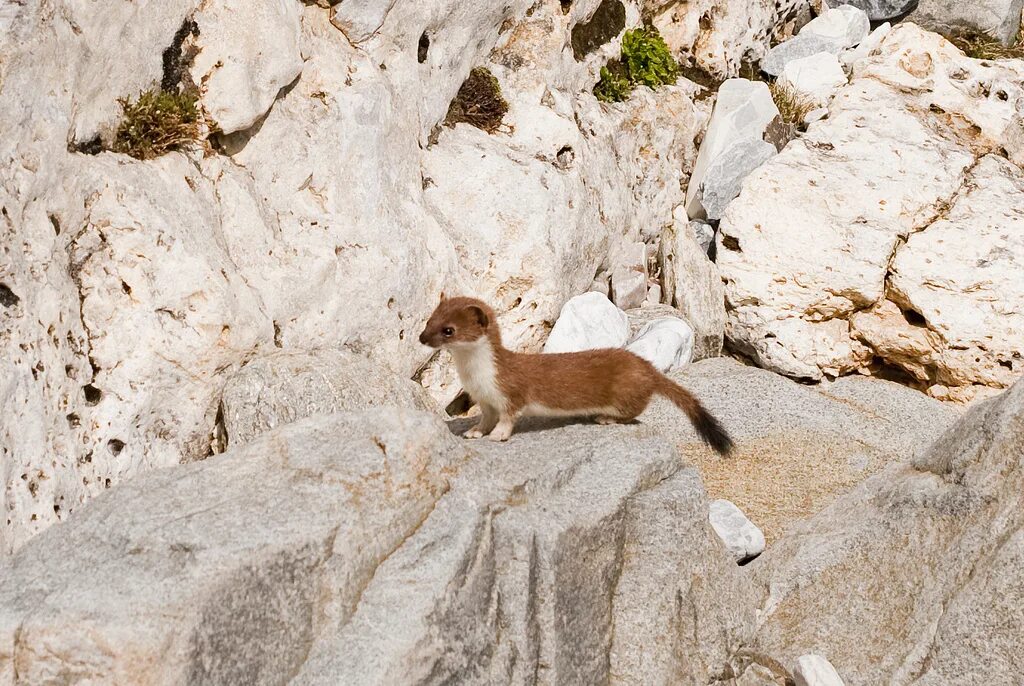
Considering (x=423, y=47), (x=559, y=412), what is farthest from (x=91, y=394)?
(x=423, y=47)

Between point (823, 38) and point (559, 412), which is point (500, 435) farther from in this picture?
point (823, 38)

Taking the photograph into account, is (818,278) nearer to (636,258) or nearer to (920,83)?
(636,258)

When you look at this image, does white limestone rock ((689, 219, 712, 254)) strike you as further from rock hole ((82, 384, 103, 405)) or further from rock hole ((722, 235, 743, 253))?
rock hole ((82, 384, 103, 405))

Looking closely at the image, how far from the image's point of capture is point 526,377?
8.73m

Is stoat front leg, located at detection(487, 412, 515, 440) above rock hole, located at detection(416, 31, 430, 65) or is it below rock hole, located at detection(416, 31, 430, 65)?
below

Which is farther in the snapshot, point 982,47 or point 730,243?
point 982,47

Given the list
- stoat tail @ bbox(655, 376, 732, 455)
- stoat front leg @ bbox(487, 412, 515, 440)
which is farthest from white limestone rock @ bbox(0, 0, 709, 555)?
stoat tail @ bbox(655, 376, 732, 455)

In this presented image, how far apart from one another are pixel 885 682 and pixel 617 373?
10.4ft

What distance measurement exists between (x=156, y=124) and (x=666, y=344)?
612 cm

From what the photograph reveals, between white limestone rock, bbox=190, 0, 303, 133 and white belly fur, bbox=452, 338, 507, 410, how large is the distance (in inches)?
125

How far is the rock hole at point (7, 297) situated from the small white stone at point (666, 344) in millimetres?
6716

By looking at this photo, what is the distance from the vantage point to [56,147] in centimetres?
820

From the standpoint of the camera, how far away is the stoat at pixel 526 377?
28.1ft

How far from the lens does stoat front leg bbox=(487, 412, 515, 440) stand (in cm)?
872
